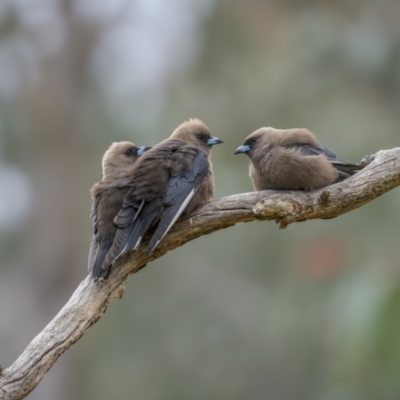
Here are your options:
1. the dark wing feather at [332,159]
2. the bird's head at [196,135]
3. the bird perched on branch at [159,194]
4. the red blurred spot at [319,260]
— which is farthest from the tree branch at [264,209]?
the red blurred spot at [319,260]

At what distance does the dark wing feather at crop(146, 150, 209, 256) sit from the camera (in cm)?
616

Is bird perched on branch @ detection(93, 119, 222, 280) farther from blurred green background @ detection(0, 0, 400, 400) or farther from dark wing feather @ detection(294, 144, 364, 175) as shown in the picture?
blurred green background @ detection(0, 0, 400, 400)

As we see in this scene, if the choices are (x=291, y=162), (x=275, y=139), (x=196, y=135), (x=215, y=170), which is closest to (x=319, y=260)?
(x=215, y=170)

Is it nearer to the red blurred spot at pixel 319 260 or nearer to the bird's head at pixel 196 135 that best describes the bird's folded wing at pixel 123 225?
the bird's head at pixel 196 135

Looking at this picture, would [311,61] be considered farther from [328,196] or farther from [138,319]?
[328,196]

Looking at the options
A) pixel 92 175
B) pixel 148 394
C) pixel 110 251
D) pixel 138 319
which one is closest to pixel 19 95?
pixel 92 175

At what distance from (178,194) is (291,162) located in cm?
95

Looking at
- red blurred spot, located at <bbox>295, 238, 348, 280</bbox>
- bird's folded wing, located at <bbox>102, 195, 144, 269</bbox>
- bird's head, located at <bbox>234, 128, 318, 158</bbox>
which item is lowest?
bird's folded wing, located at <bbox>102, 195, 144, 269</bbox>

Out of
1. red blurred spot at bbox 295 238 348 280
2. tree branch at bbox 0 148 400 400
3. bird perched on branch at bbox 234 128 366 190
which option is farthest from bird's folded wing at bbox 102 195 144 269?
red blurred spot at bbox 295 238 348 280

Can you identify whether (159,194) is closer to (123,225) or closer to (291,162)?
(123,225)

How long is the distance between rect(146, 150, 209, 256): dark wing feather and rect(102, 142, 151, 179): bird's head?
1.69ft

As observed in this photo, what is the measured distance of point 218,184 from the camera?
719 inches

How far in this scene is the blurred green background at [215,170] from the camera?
58.5ft

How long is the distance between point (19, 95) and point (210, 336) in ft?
22.1
